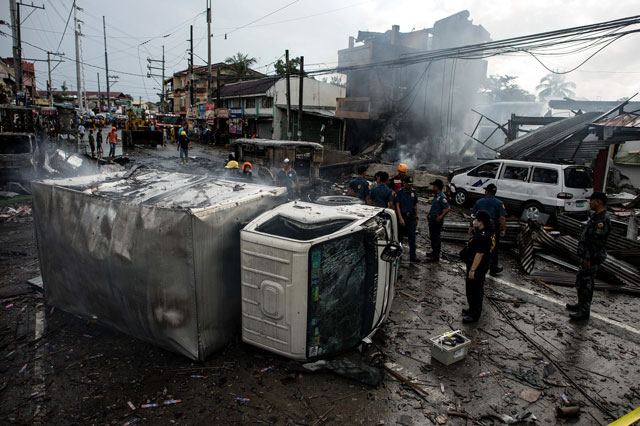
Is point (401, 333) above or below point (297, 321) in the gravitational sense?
below

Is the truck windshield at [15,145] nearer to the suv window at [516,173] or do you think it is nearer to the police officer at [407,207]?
the police officer at [407,207]

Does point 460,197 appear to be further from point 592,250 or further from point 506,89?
point 506,89

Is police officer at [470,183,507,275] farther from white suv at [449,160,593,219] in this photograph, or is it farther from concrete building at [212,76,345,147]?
concrete building at [212,76,345,147]

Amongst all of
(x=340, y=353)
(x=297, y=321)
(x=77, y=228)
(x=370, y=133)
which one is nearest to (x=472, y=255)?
(x=340, y=353)

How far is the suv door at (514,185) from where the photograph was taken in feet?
33.2

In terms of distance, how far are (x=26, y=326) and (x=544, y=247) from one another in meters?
8.91

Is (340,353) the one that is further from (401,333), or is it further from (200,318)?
(200,318)

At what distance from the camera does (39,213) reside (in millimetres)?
4789

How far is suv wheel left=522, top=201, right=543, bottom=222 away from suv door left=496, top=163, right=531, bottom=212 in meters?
0.15

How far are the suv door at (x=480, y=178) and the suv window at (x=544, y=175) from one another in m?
1.10

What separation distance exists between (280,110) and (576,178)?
24.4 meters

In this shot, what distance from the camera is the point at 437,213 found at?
686 centimetres

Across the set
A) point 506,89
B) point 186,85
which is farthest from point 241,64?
point 506,89

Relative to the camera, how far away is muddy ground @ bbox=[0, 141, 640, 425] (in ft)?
10.7
